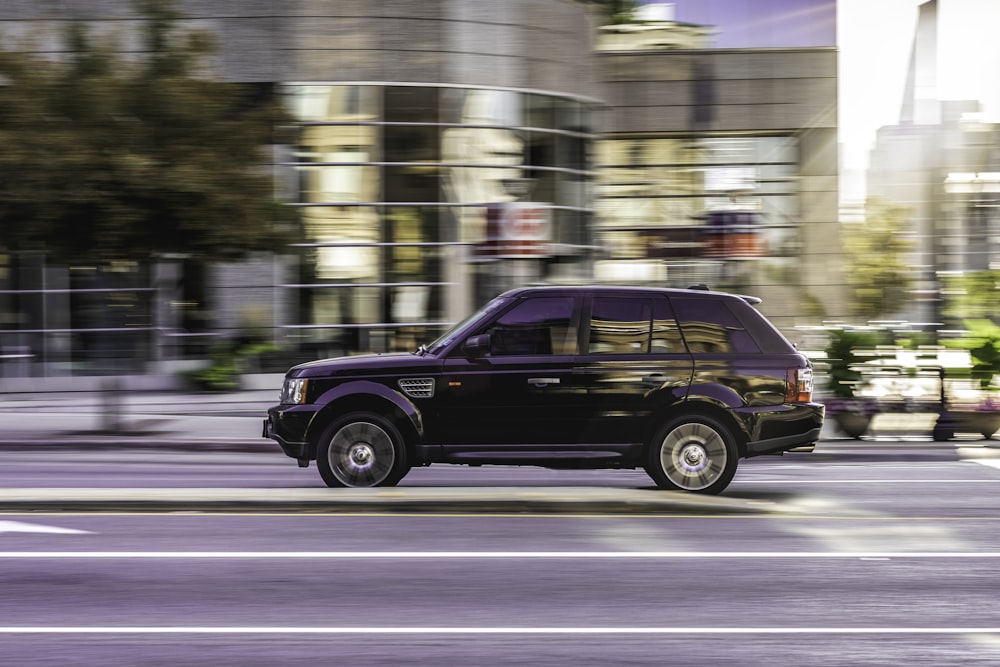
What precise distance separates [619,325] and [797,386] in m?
1.57

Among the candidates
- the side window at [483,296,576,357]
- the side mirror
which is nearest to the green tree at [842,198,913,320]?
the side window at [483,296,576,357]

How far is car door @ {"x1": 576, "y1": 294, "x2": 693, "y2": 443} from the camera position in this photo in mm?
10867

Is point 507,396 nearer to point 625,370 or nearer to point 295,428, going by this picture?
point 625,370

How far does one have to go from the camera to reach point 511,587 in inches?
282

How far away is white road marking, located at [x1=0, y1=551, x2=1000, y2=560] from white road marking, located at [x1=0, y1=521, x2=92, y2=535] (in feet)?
2.48

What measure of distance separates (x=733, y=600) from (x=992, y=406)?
11801mm

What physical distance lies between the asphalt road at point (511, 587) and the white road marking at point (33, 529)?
0.07 ft

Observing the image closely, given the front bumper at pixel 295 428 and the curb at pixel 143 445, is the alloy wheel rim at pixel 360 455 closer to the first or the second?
the front bumper at pixel 295 428

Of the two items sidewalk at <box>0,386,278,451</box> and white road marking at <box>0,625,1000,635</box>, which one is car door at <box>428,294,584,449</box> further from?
sidewalk at <box>0,386,278,451</box>

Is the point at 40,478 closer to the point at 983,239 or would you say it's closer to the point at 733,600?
the point at 733,600

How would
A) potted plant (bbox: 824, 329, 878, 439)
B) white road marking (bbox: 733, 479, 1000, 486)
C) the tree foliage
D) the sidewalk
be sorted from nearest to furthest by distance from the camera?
white road marking (bbox: 733, 479, 1000, 486), the tree foliage, the sidewalk, potted plant (bbox: 824, 329, 878, 439)

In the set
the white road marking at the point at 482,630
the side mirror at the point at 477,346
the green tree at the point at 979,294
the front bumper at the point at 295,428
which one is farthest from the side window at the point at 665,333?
the green tree at the point at 979,294

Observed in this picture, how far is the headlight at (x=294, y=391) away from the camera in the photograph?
36.2 ft

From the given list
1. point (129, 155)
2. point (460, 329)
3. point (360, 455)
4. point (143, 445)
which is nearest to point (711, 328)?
point (460, 329)
